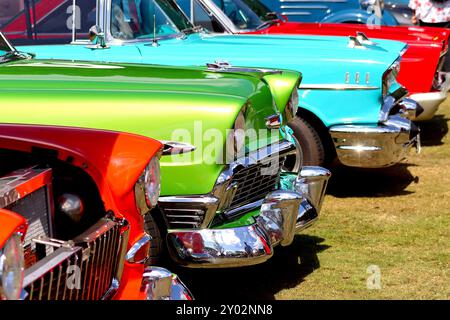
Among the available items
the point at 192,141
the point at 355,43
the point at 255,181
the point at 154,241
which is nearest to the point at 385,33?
the point at 355,43

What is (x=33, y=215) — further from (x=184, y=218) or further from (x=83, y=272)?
(x=184, y=218)

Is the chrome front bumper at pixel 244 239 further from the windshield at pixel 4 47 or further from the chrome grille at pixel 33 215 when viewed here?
the windshield at pixel 4 47

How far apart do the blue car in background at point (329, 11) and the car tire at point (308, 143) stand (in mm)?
4740

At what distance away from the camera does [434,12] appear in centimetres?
998

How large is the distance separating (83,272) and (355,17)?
9029 mm

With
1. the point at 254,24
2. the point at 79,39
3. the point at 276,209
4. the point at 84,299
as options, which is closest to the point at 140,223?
the point at 84,299

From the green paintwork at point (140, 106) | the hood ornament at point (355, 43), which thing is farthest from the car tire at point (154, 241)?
the hood ornament at point (355, 43)

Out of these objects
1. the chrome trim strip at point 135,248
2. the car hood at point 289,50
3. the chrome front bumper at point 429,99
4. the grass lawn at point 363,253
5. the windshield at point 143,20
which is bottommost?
the grass lawn at point 363,253

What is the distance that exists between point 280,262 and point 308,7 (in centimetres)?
724

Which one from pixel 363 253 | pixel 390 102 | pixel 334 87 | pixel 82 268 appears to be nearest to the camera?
pixel 82 268

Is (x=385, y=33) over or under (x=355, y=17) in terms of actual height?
over

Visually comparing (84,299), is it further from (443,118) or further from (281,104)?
(443,118)

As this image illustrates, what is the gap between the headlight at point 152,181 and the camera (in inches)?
119

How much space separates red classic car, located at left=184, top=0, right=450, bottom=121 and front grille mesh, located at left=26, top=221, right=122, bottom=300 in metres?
4.76
